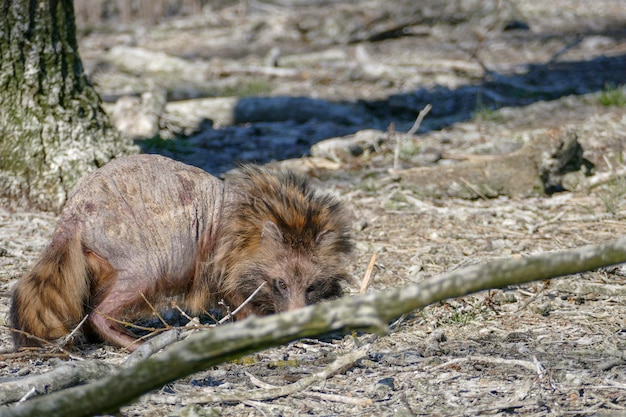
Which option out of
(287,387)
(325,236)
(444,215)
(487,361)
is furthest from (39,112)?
(487,361)

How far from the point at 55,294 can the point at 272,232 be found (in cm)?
114

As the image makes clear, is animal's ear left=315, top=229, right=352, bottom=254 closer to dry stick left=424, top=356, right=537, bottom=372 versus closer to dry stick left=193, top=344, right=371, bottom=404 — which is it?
dry stick left=193, top=344, right=371, bottom=404

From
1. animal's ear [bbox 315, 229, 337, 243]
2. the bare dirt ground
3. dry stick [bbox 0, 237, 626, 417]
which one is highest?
dry stick [bbox 0, 237, 626, 417]

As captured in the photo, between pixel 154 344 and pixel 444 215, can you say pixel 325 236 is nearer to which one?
pixel 154 344

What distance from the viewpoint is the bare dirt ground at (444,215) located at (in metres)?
3.17

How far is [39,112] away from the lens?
5668mm

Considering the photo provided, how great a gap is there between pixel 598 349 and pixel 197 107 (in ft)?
22.2

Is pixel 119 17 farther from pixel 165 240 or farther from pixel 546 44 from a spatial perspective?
pixel 165 240

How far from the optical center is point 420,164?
23.3 ft

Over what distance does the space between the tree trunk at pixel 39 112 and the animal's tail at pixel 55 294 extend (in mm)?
1905

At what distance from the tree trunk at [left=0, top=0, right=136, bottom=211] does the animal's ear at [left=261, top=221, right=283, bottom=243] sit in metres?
2.05

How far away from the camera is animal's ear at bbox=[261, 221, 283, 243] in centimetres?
420

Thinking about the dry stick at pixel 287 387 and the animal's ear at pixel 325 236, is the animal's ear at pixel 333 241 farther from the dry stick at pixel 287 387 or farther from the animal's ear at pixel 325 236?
the dry stick at pixel 287 387


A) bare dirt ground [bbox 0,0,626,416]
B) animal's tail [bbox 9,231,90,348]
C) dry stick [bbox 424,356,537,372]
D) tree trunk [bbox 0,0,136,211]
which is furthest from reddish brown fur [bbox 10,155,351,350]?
tree trunk [bbox 0,0,136,211]
